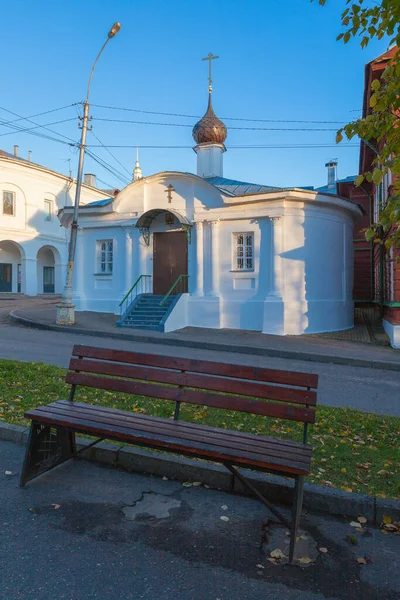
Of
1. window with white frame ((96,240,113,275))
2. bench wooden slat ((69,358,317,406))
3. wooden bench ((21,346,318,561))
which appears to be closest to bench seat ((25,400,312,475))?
wooden bench ((21,346,318,561))

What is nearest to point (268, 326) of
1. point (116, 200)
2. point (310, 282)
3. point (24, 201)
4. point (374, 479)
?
point (310, 282)

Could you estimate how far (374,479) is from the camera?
3865 mm

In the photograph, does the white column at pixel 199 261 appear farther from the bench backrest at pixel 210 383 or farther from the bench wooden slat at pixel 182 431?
the bench wooden slat at pixel 182 431

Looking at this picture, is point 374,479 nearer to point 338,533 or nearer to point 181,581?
point 338,533

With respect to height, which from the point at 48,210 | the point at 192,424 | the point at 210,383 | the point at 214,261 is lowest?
the point at 192,424

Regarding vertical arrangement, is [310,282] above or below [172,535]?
above

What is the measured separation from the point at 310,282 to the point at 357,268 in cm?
1134

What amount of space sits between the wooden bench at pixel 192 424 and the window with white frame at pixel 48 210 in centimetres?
3533

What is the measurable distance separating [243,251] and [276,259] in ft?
4.54

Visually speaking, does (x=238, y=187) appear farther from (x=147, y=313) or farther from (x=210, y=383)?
(x=210, y=383)

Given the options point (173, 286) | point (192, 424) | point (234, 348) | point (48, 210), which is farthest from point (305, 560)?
point (48, 210)

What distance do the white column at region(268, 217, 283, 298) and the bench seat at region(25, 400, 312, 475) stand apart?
1197cm

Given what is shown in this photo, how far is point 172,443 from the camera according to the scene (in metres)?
3.40

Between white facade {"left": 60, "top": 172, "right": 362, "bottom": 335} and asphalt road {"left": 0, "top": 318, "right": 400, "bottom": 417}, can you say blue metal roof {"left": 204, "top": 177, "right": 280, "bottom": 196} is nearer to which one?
white facade {"left": 60, "top": 172, "right": 362, "bottom": 335}
